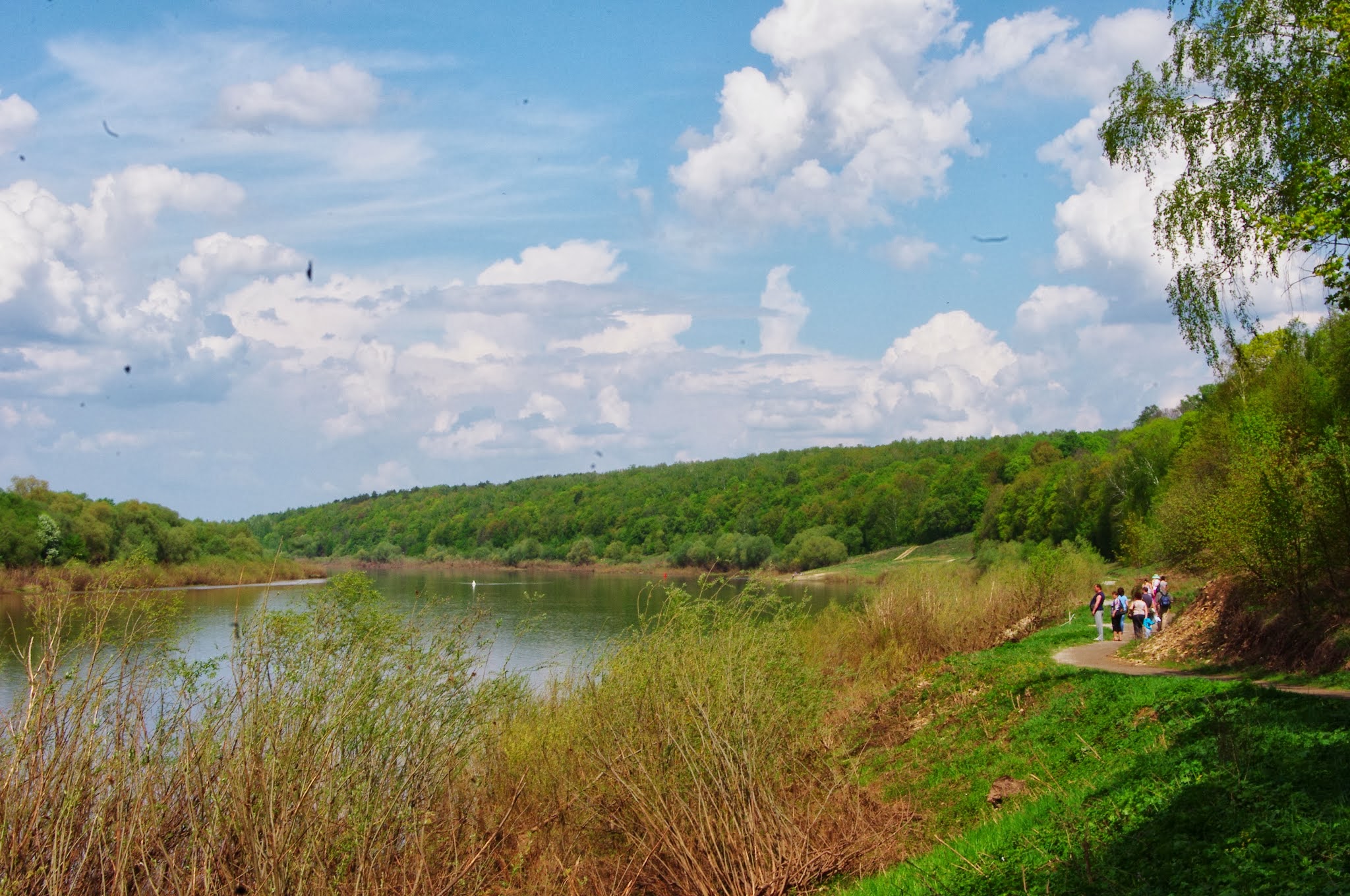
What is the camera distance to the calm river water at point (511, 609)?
16.2m

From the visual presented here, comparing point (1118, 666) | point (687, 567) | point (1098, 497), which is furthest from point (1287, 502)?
point (687, 567)

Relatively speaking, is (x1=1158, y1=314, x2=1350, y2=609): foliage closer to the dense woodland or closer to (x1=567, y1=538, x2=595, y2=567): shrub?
the dense woodland

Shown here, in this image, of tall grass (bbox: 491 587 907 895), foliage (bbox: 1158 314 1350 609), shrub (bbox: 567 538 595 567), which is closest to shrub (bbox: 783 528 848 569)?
shrub (bbox: 567 538 595 567)

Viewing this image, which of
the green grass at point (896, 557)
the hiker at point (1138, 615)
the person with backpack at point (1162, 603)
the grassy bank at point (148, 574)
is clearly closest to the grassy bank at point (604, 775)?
the grassy bank at point (148, 574)

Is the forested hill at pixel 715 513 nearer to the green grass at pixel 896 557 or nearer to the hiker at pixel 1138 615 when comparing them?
the green grass at pixel 896 557

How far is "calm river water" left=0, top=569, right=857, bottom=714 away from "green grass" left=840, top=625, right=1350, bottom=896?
5.84 meters

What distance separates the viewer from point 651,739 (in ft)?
45.9

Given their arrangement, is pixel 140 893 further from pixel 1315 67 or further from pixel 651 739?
pixel 1315 67

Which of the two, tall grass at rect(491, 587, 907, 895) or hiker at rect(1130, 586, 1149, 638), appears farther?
hiker at rect(1130, 586, 1149, 638)

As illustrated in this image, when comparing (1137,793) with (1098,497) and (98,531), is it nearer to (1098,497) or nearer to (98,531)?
(98,531)

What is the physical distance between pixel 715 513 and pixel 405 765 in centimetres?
14349

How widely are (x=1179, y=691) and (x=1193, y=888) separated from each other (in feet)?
23.4

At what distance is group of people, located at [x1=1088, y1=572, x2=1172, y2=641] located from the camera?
25016 millimetres

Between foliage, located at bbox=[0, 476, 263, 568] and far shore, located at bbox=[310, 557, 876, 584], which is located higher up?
foliage, located at bbox=[0, 476, 263, 568]
